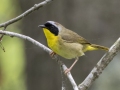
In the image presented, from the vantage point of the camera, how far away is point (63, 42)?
3238 mm

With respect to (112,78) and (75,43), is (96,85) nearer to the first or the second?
(112,78)

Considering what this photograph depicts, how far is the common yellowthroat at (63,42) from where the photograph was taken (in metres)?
3.16

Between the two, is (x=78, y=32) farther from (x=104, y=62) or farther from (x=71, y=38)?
(x=104, y=62)

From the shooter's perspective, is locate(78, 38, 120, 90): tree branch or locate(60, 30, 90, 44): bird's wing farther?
locate(60, 30, 90, 44): bird's wing

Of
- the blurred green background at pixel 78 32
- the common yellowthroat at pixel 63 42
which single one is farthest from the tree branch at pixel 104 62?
the blurred green background at pixel 78 32

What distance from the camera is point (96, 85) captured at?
13.4 ft

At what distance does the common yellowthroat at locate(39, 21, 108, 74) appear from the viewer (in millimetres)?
3158

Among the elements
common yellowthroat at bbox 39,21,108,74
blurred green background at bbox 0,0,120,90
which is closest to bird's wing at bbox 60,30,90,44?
common yellowthroat at bbox 39,21,108,74

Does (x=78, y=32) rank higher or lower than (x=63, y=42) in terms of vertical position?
lower

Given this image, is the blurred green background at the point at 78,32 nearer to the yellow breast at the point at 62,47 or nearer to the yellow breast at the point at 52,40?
the yellow breast at the point at 62,47

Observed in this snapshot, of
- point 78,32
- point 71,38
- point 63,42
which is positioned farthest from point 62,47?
point 78,32

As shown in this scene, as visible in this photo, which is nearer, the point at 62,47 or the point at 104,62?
the point at 104,62

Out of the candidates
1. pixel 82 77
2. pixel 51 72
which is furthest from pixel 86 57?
pixel 51 72

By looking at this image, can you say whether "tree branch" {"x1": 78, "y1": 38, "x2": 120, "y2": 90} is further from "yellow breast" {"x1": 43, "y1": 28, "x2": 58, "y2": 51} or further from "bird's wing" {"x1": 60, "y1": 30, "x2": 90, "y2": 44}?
"bird's wing" {"x1": 60, "y1": 30, "x2": 90, "y2": 44}
